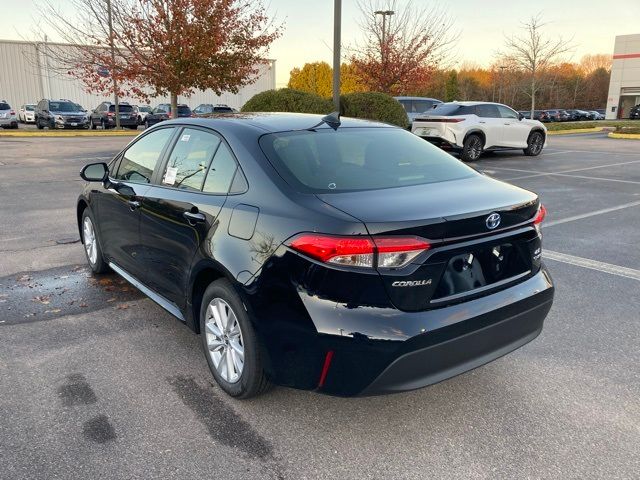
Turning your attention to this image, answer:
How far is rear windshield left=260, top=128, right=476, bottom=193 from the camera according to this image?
2977mm

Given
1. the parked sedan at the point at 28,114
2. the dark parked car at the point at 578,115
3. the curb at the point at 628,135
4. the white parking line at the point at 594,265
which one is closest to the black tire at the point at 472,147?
the white parking line at the point at 594,265

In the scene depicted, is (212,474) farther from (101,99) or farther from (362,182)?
(101,99)

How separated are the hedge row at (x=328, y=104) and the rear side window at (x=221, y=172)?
10.7 meters

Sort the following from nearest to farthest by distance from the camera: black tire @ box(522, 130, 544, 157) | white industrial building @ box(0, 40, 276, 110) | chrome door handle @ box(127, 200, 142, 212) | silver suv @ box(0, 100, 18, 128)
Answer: chrome door handle @ box(127, 200, 142, 212) → black tire @ box(522, 130, 544, 157) → silver suv @ box(0, 100, 18, 128) → white industrial building @ box(0, 40, 276, 110)

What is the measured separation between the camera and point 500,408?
9.82 feet

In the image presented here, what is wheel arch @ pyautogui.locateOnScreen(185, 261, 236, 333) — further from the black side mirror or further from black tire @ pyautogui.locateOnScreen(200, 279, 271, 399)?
the black side mirror

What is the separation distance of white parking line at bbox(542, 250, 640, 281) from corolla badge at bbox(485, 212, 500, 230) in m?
3.24

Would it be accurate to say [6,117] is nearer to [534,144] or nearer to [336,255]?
[534,144]

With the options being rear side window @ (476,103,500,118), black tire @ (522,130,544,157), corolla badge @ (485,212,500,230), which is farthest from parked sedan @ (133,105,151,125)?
corolla badge @ (485,212,500,230)

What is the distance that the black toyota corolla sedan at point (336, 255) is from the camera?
95.7 inches

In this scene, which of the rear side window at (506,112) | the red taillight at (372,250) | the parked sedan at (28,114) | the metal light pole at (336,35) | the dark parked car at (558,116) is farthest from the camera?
the dark parked car at (558,116)

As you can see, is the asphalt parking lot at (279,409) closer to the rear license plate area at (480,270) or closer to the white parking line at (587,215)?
the rear license plate area at (480,270)

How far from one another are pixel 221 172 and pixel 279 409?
141 cm

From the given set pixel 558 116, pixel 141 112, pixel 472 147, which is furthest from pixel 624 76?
pixel 472 147
